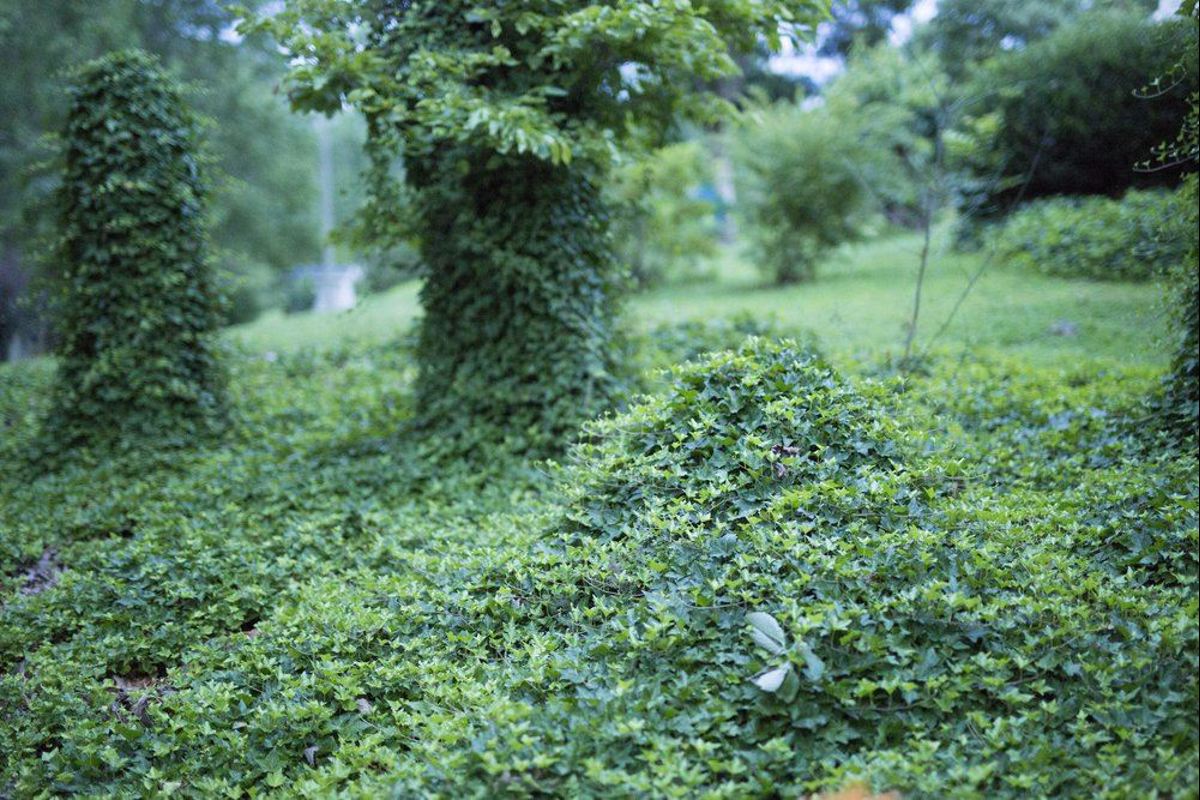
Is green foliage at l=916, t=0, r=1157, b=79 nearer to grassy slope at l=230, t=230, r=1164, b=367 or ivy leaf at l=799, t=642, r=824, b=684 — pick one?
grassy slope at l=230, t=230, r=1164, b=367

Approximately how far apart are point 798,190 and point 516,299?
811cm

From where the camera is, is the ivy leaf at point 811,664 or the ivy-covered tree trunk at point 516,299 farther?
the ivy-covered tree trunk at point 516,299

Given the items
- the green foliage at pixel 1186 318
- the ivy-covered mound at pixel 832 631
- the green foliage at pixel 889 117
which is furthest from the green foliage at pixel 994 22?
the ivy-covered mound at pixel 832 631

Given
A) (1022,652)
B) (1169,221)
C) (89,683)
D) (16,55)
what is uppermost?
(16,55)

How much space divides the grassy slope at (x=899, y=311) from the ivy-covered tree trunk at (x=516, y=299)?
0.80 metres

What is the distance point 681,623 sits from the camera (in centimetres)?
Result: 288

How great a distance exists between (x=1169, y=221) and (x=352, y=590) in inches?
186

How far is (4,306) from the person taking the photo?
11023 mm

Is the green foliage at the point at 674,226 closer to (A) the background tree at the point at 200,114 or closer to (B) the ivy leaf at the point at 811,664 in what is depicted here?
(A) the background tree at the point at 200,114

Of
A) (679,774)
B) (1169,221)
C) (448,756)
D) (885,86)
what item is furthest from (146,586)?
(885,86)

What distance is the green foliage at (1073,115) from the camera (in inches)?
439

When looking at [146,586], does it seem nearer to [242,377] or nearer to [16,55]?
[242,377]

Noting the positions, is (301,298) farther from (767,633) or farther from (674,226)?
(767,633)

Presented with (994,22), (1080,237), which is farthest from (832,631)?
(994,22)
